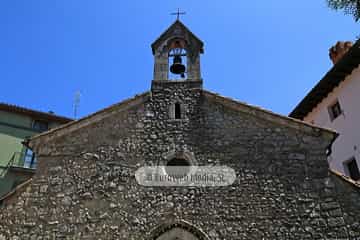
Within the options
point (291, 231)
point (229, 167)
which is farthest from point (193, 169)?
point (291, 231)

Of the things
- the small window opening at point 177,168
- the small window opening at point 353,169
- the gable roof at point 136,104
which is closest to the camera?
the small window opening at point 177,168

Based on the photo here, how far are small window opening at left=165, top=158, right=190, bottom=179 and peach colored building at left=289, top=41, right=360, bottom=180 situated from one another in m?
7.46

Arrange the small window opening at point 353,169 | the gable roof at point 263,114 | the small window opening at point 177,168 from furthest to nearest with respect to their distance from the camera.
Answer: the small window opening at point 353,169 → the gable roof at point 263,114 → the small window opening at point 177,168

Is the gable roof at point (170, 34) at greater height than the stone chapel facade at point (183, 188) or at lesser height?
greater

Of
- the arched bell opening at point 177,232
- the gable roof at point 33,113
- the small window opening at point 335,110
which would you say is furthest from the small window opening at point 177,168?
the gable roof at point 33,113

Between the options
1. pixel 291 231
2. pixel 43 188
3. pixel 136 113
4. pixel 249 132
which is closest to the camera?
pixel 291 231

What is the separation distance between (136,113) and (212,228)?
3.41 metres

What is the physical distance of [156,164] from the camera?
786 cm

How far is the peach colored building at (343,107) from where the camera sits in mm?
12422

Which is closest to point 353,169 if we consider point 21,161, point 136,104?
point 136,104

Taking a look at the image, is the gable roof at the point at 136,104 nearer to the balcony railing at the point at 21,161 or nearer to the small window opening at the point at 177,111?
the small window opening at the point at 177,111

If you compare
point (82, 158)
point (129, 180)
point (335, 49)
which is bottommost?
point (129, 180)

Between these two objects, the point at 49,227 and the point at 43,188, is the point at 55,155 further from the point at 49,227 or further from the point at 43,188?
the point at 49,227

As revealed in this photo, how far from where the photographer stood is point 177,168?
781 cm
